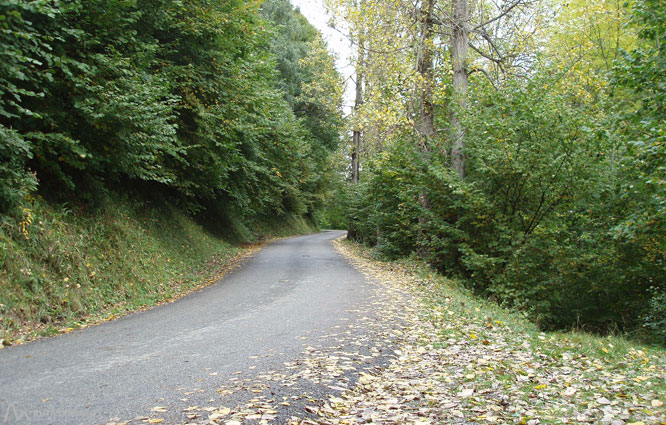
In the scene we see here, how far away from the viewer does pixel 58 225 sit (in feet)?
28.5

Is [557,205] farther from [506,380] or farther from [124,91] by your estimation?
[124,91]

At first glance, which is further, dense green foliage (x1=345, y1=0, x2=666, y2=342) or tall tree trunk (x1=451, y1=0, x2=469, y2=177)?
tall tree trunk (x1=451, y1=0, x2=469, y2=177)

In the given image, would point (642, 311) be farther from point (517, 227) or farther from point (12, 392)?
point (12, 392)

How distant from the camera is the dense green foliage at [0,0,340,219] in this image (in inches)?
289

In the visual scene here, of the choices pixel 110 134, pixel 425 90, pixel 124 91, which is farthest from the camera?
pixel 425 90

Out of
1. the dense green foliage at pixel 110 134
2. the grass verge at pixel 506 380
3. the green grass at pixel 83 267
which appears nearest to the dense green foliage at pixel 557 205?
the grass verge at pixel 506 380

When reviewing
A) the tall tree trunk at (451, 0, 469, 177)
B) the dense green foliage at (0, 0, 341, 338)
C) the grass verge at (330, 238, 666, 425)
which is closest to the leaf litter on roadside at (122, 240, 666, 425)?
the grass verge at (330, 238, 666, 425)

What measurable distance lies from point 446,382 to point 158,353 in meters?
3.51

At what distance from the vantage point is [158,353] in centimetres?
564

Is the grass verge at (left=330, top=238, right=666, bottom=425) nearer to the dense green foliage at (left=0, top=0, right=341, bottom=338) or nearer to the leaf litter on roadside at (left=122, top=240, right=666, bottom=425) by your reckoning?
the leaf litter on roadside at (left=122, top=240, right=666, bottom=425)

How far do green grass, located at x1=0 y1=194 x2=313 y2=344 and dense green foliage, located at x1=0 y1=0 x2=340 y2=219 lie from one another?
672 millimetres

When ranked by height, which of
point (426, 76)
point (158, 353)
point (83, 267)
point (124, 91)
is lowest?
point (158, 353)

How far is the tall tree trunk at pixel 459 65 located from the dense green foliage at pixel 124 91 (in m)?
6.09

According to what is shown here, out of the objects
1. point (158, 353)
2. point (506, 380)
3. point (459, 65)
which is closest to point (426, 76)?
point (459, 65)
